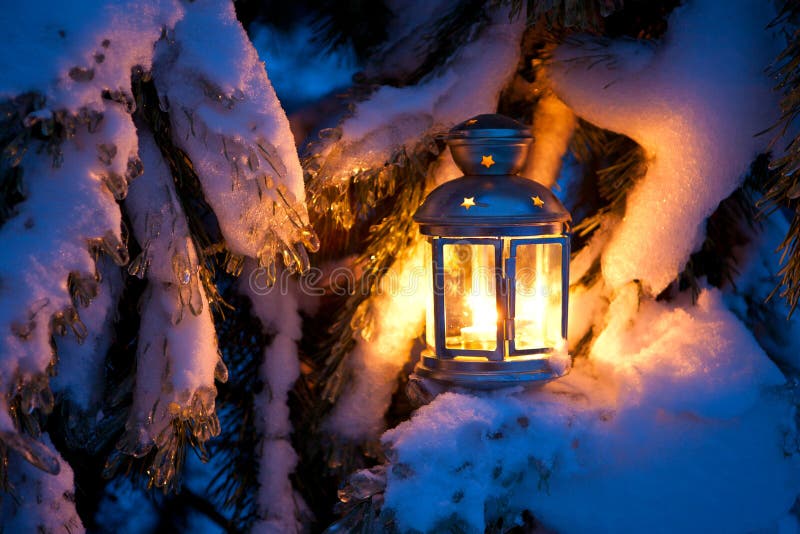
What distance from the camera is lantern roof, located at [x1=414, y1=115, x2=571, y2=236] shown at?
103cm

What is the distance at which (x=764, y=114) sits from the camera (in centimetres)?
103

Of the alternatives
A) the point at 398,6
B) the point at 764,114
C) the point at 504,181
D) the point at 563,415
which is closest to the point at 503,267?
the point at 504,181

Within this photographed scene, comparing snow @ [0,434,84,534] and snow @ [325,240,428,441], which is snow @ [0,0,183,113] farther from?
snow @ [325,240,428,441]

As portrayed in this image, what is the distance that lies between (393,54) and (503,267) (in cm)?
48

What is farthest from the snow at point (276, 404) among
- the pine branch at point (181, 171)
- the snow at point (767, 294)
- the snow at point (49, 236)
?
the snow at point (767, 294)

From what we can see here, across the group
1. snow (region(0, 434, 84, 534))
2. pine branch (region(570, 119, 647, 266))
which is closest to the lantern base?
pine branch (region(570, 119, 647, 266))

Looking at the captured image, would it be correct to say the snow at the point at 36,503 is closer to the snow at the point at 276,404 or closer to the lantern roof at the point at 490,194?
the snow at the point at 276,404

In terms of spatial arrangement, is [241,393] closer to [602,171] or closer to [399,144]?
[399,144]

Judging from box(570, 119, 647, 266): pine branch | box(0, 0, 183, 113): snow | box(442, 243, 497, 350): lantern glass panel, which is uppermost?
box(0, 0, 183, 113): snow

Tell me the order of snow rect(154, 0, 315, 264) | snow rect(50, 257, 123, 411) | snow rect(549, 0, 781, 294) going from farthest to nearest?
snow rect(549, 0, 781, 294) → snow rect(50, 257, 123, 411) → snow rect(154, 0, 315, 264)

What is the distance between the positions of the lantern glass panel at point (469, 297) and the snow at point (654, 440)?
12 cm

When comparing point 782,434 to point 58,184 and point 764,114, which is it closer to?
point 764,114

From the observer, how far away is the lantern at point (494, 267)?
3.42 feet

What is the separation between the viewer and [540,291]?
1.15 metres
